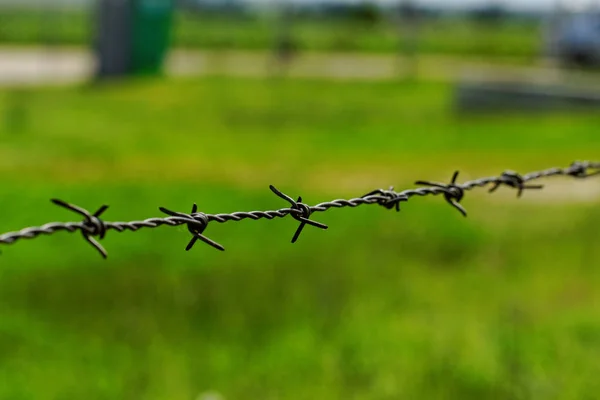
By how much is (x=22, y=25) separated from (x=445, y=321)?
3456 cm

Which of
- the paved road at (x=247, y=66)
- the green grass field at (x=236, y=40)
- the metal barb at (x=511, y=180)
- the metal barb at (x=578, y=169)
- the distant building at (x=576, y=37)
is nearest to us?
the metal barb at (x=511, y=180)

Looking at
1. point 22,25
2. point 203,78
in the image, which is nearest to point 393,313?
point 203,78

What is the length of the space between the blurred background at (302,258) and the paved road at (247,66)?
4397 millimetres

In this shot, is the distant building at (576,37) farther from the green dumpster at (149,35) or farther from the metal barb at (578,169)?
the metal barb at (578,169)

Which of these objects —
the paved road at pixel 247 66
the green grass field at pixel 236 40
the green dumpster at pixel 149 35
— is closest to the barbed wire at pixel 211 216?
the paved road at pixel 247 66

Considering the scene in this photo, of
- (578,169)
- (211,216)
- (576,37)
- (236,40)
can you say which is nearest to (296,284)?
(578,169)

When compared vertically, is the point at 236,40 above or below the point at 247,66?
below

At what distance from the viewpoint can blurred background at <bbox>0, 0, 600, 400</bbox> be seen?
455 cm

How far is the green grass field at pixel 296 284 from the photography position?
4492mm

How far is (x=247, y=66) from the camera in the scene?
79.3 feet

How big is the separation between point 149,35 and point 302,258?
618 inches

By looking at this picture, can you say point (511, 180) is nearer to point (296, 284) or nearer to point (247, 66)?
point (296, 284)

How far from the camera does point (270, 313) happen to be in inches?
211

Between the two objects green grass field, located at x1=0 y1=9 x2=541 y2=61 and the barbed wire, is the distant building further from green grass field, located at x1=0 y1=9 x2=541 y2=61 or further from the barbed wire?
the barbed wire
